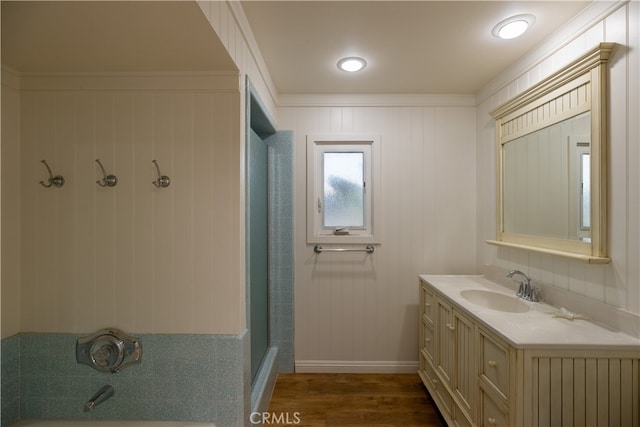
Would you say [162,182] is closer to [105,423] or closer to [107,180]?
[107,180]

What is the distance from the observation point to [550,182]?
6.01 ft

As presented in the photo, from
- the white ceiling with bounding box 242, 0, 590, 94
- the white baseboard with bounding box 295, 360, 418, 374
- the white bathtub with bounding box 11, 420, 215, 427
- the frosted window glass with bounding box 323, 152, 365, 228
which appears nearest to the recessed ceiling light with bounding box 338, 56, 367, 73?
the white ceiling with bounding box 242, 0, 590, 94

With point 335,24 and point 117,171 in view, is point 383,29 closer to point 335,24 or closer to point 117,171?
point 335,24

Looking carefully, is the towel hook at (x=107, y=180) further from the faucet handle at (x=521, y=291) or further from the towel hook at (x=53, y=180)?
the faucet handle at (x=521, y=291)

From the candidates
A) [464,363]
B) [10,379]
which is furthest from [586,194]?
[10,379]

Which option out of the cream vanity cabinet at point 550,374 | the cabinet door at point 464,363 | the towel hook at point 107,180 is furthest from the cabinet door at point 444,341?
the towel hook at point 107,180

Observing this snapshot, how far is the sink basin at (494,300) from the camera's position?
1.93 metres

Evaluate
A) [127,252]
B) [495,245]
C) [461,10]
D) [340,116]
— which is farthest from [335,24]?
[495,245]

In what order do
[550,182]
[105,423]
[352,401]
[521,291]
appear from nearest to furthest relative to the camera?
[105,423] < [550,182] < [521,291] < [352,401]

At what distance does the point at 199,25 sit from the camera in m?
1.16

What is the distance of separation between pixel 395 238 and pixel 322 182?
758mm

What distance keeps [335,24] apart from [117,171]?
1.31 m

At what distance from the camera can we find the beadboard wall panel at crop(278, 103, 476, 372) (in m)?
2.71

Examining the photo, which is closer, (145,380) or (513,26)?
(145,380)
